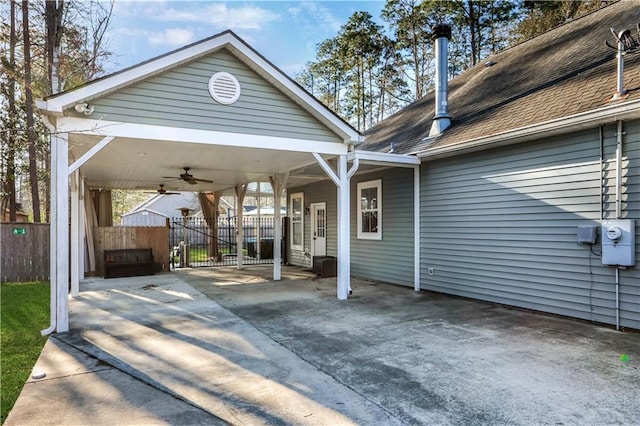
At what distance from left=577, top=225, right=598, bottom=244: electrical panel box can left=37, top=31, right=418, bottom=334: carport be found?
3.24 m

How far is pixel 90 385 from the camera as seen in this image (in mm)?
3344

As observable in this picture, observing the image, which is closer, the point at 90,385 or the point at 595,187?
the point at 90,385

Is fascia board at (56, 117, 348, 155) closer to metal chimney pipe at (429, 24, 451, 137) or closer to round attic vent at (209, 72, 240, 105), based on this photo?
round attic vent at (209, 72, 240, 105)

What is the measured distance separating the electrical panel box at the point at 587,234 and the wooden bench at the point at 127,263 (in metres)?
9.86

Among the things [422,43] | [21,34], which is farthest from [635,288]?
[422,43]

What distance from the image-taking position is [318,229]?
Result: 1171 centimetres

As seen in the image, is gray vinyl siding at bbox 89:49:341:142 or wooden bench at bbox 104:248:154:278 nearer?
gray vinyl siding at bbox 89:49:341:142

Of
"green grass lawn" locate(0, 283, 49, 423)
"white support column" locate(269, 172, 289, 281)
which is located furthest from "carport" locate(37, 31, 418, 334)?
"white support column" locate(269, 172, 289, 281)

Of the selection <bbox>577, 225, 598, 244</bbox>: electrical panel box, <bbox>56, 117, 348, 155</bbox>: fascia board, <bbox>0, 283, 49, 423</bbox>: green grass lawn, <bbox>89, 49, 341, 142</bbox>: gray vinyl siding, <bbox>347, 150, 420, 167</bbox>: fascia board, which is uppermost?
<bbox>89, 49, 341, 142</bbox>: gray vinyl siding

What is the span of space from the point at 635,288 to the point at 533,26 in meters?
14.6

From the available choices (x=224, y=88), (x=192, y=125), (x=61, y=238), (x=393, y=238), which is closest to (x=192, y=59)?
(x=224, y=88)

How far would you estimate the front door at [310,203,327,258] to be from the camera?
11.4 metres

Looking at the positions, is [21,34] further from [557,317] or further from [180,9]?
[557,317]

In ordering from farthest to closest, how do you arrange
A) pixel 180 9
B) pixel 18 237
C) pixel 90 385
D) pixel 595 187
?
1. pixel 18 237
2. pixel 180 9
3. pixel 595 187
4. pixel 90 385
